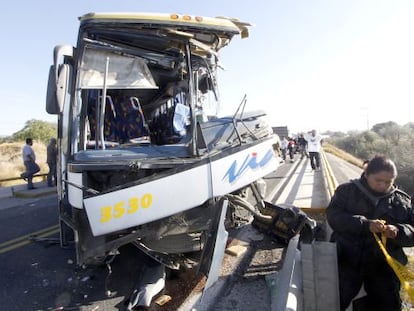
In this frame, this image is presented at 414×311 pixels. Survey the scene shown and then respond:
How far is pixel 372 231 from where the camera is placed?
2.42 meters

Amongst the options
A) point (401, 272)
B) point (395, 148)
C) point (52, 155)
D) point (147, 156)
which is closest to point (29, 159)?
point (52, 155)

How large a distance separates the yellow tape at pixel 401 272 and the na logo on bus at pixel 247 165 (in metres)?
1.36

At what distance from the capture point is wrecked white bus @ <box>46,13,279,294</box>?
2.73m

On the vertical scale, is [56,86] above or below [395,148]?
above

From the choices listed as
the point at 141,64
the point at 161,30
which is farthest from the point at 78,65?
the point at 161,30

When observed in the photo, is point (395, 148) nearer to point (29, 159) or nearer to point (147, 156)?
point (29, 159)

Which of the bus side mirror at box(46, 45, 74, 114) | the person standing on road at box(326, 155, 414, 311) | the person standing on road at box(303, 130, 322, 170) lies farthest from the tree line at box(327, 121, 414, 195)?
the bus side mirror at box(46, 45, 74, 114)

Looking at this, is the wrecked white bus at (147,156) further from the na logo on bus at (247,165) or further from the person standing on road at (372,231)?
the person standing on road at (372,231)

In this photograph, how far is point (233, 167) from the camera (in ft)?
10.2

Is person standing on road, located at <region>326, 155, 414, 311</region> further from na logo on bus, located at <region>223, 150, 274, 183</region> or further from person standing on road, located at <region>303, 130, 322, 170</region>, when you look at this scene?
person standing on road, located at <region>303, 130, 322, 170</region>

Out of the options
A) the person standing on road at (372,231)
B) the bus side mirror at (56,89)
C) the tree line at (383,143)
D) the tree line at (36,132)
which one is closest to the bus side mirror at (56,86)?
the bus side mirror at (56,89)

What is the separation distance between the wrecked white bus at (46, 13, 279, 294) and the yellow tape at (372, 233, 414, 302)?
4.47ft

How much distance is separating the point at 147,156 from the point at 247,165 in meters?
1.10

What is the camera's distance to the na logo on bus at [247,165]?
10.2ft
